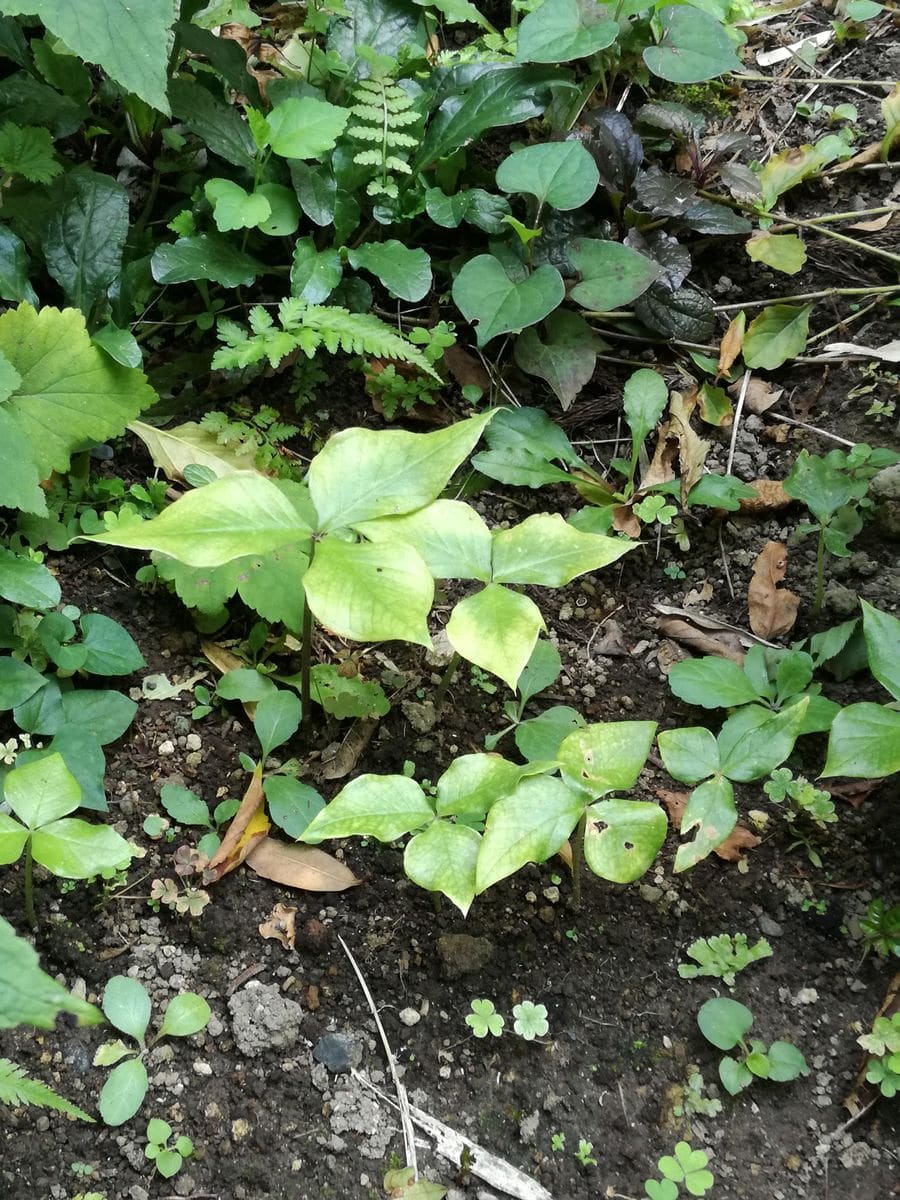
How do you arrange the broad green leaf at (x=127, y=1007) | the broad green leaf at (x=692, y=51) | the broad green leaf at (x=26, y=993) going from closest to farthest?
the broad green leaf at (x=26, y=993), the broad green leaf at (x=127, y=1007), the broad green leaf at (x=692, y=51)

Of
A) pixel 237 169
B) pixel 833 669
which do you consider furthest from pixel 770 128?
pixel 833 669

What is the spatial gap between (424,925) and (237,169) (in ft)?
6.39

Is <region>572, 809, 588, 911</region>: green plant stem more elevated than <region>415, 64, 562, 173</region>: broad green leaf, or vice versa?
<region>415, 64, 562, 173</region>: broad green leaf

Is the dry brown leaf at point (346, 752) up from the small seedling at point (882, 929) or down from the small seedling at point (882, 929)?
up

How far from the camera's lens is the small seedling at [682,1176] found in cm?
139

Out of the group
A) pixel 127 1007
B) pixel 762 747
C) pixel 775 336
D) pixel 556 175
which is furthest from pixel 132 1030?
pixel 775 336

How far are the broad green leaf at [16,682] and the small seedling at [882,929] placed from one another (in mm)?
1587

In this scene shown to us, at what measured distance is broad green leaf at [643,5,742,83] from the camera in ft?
7.68

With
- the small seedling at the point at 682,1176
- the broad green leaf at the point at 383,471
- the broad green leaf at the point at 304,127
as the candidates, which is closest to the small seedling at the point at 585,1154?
the small seedling at the point at 682,1176

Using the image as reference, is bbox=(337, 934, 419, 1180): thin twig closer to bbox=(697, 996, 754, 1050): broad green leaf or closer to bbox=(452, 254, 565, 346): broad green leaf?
bbox=(697, 996, 754, 1050): broad green leaf

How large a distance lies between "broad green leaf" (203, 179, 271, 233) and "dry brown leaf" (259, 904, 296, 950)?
4.82ft

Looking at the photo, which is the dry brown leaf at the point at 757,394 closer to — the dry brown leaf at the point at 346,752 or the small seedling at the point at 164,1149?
the dry brown leaf at the point at 346,752

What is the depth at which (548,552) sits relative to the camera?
1.60m

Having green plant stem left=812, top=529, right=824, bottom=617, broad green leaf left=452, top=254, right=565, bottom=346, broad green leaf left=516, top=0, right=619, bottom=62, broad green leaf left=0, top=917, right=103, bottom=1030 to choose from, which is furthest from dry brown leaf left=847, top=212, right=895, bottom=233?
broad green leaf left=0, top=917, right=103, bottom=1030
